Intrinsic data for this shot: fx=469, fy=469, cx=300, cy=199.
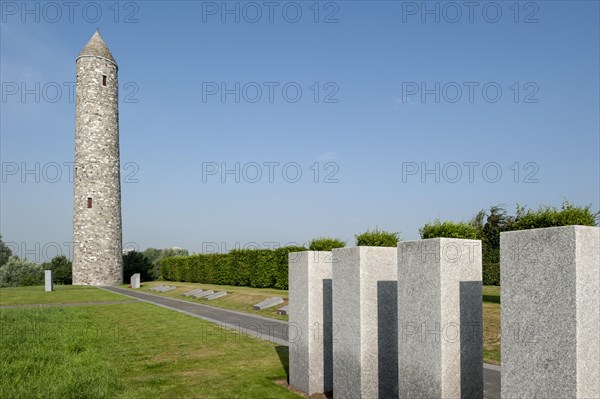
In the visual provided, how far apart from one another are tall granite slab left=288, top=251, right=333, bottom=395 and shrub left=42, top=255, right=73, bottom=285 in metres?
47.4

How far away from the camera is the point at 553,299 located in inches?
155

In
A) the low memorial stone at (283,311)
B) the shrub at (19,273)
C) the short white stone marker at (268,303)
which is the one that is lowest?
the shrub at (19,273)

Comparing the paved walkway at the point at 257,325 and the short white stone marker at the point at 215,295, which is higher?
the paved walkway at the point at 257,325

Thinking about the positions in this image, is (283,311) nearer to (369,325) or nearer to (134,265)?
(369,325)

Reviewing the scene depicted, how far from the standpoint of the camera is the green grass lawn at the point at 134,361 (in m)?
7.53

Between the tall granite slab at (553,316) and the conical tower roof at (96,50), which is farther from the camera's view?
the conical tower roof at (96,50)

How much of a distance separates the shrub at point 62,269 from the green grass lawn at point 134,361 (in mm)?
35553

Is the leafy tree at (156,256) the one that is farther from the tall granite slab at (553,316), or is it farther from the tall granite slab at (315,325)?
the tall granite slab at (553,316)

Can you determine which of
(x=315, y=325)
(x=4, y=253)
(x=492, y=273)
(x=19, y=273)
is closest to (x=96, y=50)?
(x=19, y=273)

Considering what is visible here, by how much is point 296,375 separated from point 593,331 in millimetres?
5067

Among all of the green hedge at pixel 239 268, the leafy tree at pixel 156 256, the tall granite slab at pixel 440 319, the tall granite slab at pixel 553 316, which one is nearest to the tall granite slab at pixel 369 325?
the tall granite slab at pixel 440 319

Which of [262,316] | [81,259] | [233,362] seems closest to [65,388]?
[233,362]

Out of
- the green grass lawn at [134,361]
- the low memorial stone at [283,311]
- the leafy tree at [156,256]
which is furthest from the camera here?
the leafy tree at [156,256]

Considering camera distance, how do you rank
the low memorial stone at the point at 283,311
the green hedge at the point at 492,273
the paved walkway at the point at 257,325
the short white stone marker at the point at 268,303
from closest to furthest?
the paved walkway at the point at 257,325 < the low memorial stone at the point at 283,311 < the short white stone marker at the point at 268,303 < the green hedge at the point at 492,273
